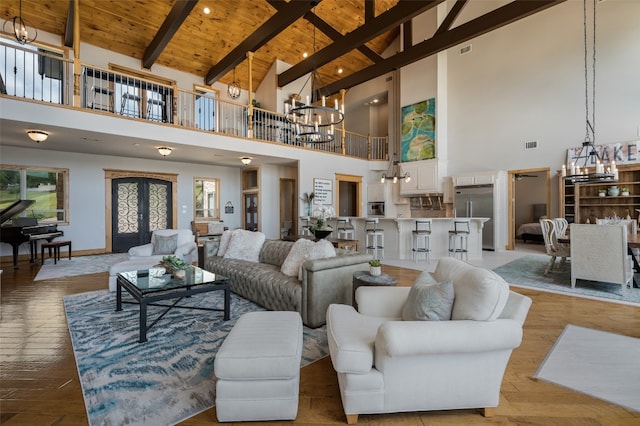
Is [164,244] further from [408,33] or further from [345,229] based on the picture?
[408,33]

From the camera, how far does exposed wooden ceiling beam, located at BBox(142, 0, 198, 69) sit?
5.83m

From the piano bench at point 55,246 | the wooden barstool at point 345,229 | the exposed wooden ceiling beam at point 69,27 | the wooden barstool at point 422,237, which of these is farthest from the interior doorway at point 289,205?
the exposed wooden ceiling beam at point 69,27

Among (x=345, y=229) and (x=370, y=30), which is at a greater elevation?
(x=370, y=30)

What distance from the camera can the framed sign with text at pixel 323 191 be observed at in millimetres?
9008

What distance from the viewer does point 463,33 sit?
271 inches

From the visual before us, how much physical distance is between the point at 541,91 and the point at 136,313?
396 inches

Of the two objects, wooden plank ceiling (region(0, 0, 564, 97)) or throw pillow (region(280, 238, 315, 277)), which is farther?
wooden plank ceiling (region(0, 0, 564, 97))

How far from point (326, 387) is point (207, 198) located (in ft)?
28.2

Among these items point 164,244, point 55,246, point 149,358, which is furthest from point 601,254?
point 55,246

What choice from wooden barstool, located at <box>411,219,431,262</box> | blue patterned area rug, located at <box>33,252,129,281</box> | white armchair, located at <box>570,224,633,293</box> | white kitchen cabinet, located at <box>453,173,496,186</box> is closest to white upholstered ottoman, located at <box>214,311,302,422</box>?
white armchair, located at <box>570,224,633,293</box>

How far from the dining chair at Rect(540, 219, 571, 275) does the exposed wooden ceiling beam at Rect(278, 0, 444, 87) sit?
4.64m

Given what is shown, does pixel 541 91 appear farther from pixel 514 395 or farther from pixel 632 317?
pixel 514 395

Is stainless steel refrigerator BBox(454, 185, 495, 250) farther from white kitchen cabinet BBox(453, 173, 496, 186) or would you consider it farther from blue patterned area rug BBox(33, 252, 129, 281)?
blue patterned area rug BBox(33, 252, 129, 281)

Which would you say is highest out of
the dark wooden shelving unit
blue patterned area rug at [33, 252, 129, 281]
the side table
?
the dark wooden shelving unit
